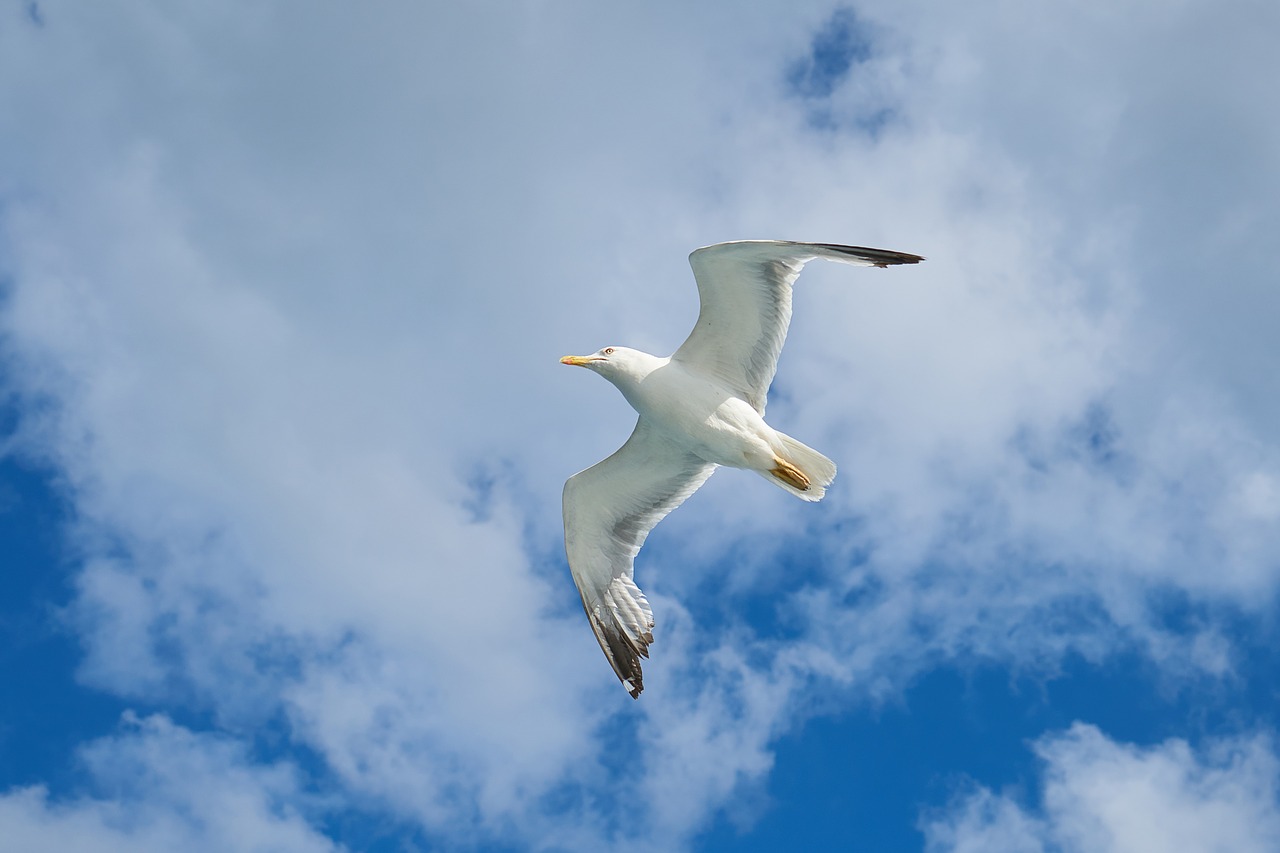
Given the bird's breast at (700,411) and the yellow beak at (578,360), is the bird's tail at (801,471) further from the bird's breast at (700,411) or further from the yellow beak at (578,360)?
the yellow beak at (578,360)

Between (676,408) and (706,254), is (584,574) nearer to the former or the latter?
(676,408)

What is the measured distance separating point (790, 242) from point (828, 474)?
289cm

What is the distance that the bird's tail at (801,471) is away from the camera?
13984 millimetres

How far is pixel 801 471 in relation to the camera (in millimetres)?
14117

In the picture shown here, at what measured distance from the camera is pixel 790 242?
12.8 meters

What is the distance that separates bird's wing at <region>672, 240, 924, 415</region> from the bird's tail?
64 centimetres

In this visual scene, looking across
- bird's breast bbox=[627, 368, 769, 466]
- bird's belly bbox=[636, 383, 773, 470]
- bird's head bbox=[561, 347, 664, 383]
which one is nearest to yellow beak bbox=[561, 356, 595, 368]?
bird's head bbox=[561, 347, 664, 383]

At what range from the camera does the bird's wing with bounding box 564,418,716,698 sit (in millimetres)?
15312

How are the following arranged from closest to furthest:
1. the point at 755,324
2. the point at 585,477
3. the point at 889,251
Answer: the point at 889,251
the point at 755,324
the point at 585,477

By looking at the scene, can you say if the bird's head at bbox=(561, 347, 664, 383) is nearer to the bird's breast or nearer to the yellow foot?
the bird's breast

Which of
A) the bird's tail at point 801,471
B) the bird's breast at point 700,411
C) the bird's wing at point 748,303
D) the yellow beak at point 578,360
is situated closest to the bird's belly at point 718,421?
the bird's breast at point 700,411

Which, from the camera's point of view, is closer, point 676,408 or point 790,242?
point 790,242

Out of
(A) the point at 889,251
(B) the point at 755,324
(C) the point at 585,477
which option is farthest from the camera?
(C) the point at 585,477

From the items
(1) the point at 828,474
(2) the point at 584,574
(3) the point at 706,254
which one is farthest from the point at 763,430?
(2) the point at 584,574
